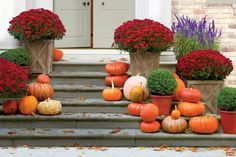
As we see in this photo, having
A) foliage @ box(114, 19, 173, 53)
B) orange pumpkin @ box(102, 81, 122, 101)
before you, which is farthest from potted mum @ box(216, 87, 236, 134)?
orange pumpkin @ box(102, 81, 122, 101)

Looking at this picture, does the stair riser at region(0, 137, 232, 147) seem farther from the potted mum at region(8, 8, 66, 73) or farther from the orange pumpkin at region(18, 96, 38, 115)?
the potted mum at region(8, 8, 66, 73)

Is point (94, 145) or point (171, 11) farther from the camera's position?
point (171, 11)

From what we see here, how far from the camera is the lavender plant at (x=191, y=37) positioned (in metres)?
9.26

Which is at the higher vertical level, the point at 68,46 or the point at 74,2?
the point at 74,2

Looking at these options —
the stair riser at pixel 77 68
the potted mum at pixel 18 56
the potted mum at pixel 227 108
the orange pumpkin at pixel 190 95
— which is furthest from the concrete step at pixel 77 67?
the potted mum at pixel 227 108

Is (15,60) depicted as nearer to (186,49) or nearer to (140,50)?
(140,50)

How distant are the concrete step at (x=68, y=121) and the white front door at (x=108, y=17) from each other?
3.69 metres

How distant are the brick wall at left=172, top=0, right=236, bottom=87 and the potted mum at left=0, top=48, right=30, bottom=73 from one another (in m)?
2.91

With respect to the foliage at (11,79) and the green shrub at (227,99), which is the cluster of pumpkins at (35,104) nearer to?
the foliage at (11,79)

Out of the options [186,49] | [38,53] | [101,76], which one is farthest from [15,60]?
[186,49]

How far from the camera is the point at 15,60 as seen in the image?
8.47m

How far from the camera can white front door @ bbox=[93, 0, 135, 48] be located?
37.4 ft

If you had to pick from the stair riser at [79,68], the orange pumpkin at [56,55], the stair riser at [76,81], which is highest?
the orange pumpkin at [56,55]

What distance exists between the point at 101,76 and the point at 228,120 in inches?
83.1
